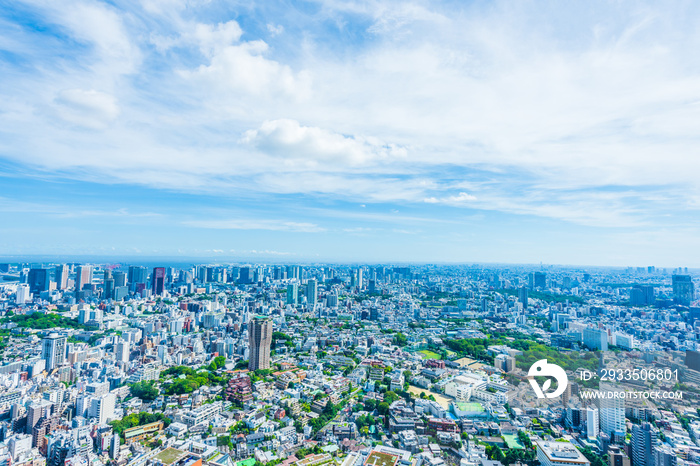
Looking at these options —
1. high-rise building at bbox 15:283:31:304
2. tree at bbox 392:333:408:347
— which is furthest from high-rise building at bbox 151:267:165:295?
tree at bbox 392:333:408:347

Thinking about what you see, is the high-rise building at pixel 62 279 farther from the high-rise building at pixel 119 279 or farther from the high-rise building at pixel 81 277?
the high-rise building at pixel 119 279

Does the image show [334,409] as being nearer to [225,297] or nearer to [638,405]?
[638,405]

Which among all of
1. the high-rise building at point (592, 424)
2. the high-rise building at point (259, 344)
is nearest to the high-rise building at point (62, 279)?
the high-rise building at point (259, 344)

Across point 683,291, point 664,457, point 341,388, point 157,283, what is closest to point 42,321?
point 157,283

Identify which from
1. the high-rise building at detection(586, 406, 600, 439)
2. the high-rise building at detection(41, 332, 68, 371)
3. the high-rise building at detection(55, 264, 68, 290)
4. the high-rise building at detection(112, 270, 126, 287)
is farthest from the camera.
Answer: the high-rise building at detection(55, 264, 68, 290)

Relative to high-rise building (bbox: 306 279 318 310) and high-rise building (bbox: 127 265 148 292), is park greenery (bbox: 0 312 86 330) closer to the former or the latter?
high-rise building (bbox: 127 265 148 292)

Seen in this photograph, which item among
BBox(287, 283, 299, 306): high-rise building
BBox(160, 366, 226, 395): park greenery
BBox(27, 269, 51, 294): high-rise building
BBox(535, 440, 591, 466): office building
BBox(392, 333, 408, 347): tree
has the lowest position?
BBox(392, 333, 408, 347): tree

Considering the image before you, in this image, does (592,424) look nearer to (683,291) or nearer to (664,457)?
(664,457)

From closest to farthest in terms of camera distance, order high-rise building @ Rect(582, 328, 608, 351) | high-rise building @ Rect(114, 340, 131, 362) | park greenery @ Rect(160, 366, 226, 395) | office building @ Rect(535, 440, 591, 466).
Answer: office building @ Rect(535, 440, 591, 466) < park greenery @ Rect(160, 366, 226, 395) < high-rise building @ Rect(114, 340, 131, 362) < high-rise building @ Rect(582, 328, 608, 351)

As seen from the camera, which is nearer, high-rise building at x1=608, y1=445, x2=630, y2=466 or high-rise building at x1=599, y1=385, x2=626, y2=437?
high-rise building at x1=608, y1=445, x2=630, y2=466

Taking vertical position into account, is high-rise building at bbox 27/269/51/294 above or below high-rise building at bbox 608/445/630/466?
above
